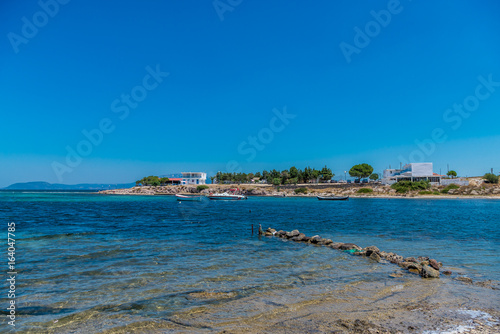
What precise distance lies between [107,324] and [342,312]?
276 inches

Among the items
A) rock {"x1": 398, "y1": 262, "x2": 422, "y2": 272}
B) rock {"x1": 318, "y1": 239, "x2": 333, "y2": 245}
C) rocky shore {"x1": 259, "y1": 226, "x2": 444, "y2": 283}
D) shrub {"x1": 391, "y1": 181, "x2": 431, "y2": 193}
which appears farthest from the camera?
shrub {"x1": 391, "y1": 181, "x2": 431, "y2": 193}

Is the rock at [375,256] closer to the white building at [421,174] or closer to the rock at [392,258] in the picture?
the rock at [392,258]

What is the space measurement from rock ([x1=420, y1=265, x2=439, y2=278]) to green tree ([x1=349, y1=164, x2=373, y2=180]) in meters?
142

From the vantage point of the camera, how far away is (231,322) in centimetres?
890

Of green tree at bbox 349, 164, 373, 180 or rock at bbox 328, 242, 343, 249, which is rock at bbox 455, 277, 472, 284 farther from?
green tree at bbox 349, 164, 373, 180

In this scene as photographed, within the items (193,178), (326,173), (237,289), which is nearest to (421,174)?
(326,173)

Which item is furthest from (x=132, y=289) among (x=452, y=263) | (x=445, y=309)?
(x=452, y=263)

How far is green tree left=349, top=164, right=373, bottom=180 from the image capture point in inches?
5881

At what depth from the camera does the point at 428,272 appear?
13570 millimetres

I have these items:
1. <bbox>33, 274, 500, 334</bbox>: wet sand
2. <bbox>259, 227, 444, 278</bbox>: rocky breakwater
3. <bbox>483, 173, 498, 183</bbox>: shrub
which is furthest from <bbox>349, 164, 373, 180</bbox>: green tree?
<bbox>33, 274, 500, 334</bbox>: wet sand

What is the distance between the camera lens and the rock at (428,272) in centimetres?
1348

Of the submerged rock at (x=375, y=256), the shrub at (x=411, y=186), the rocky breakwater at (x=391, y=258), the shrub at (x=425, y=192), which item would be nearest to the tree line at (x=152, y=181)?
the shrub at (x=411, y=186)

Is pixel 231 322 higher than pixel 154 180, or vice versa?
pixel 154 180

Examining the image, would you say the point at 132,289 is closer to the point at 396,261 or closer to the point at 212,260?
the point at 212,260
